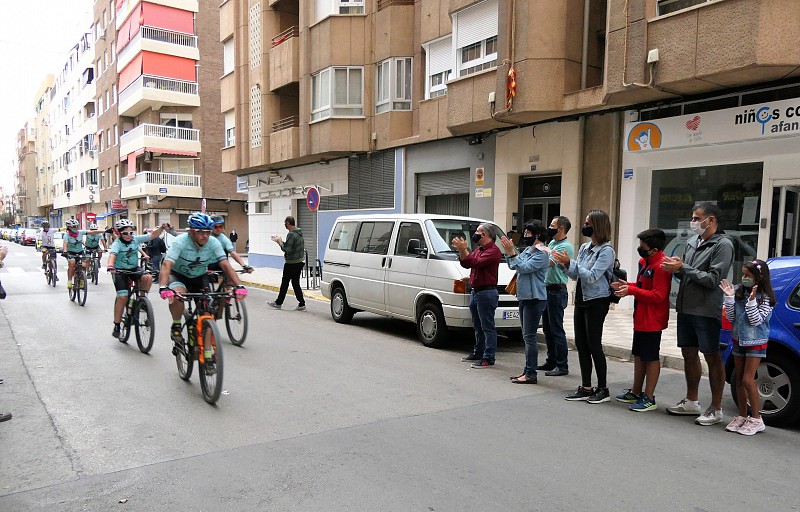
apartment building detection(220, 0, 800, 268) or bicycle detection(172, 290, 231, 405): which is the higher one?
apartment building detection(220, 0, 800, 268)

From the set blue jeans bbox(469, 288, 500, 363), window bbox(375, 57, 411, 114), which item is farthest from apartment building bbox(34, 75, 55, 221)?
blue jeans bbox(469, 288, 500, 363)

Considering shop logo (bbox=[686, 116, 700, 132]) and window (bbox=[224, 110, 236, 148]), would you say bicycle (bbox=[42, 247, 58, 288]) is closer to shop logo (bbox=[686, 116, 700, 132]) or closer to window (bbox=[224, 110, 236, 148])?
window (bbox=[224, 110, 236, 148])

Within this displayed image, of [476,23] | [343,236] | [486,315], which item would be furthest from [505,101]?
[486,315]

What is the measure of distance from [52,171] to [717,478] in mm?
85080

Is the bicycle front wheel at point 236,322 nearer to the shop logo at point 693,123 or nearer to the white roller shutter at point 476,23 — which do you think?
the shop logo at point 693,123

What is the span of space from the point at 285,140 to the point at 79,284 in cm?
1036

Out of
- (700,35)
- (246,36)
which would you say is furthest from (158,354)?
(246,36)

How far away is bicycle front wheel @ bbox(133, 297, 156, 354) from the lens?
7.82 metres

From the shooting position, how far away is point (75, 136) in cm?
5934

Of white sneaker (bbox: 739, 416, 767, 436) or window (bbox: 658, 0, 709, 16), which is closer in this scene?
white sneaker (bbox: 739, 416, 767, 436)

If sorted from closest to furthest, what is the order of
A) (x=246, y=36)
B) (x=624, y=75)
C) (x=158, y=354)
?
(x=158, y=354) < (x=624, y=75) < (x=246, y=36)

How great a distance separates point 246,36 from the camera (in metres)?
24.4

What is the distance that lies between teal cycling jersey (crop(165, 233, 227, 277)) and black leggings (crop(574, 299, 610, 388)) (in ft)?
13.3

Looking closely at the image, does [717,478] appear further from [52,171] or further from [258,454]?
[52,171]
